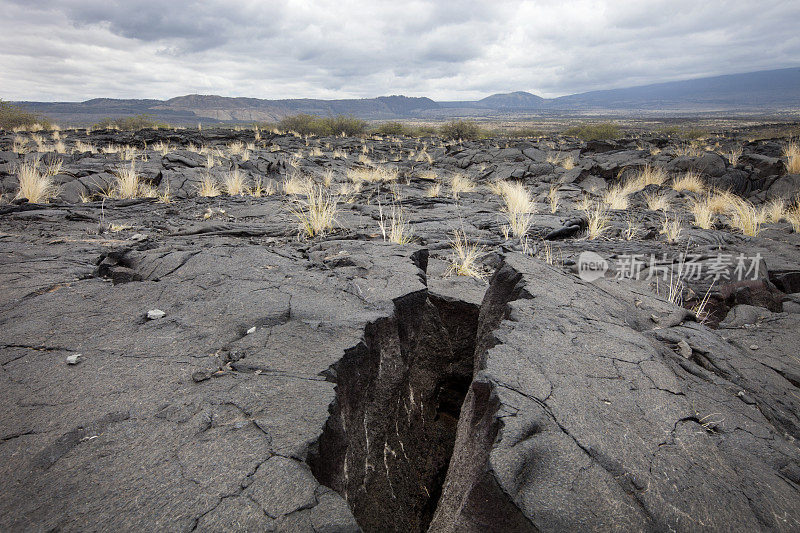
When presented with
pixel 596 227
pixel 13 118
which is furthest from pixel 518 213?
pixel 13 118

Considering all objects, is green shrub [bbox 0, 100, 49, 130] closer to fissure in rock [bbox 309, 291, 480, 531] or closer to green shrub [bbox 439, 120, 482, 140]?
green shrub [bbox 439, 120, 482, 140]

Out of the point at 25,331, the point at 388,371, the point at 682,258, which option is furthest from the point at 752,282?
the point at 25,331

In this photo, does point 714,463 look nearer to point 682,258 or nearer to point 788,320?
point 788,320

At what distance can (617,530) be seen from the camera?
1.35 m

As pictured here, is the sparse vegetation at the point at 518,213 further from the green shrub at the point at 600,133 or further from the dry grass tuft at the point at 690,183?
the green shrub at the point at 600,133

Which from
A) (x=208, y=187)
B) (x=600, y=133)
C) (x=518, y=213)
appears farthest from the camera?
(x=600, y=133)

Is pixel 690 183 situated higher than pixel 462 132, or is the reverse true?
pixel 462 132

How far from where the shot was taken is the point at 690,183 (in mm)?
11703

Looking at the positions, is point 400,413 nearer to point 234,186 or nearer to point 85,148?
point 234,186

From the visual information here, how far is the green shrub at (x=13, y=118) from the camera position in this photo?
70.2 ft

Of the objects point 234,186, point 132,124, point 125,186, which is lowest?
point 234,186

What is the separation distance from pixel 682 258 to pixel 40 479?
20.1 ft

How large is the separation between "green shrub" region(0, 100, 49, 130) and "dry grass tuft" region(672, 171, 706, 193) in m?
32.9

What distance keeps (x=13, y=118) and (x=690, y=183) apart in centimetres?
3379
